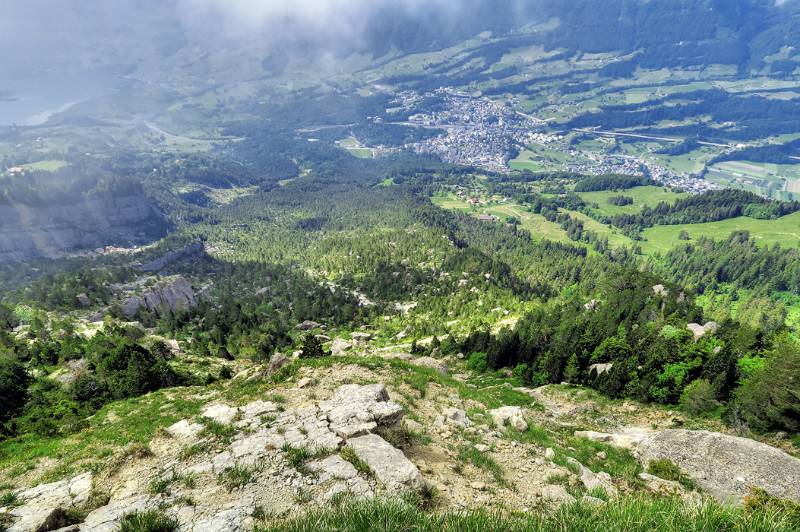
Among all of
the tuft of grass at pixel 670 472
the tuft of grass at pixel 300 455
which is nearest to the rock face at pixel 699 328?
the tuft of grass at pixel 670 472

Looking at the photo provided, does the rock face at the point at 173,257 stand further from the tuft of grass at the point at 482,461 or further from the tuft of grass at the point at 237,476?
the tuft of grass at the point at 482,461

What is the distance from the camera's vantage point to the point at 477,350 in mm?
70688

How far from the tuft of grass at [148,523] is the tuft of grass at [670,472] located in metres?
25.0

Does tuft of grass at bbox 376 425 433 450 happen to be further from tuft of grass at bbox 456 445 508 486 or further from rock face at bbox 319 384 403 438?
tuft of grass at bbox 456 445 508 486

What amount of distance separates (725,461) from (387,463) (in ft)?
75.5

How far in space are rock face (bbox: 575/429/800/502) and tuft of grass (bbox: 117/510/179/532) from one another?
26.4m

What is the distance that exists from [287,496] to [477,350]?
200 ft

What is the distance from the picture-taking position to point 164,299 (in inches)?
4700

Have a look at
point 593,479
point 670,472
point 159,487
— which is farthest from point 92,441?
point 670,472

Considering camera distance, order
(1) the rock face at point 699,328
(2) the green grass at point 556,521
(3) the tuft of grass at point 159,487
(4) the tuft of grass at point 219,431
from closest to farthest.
A: (2) the green grass at point 556,521, (3) the tuft of grass at point 159,487, (4) the tuft of grass at point 219,431, (1) the rock face at point 699,328

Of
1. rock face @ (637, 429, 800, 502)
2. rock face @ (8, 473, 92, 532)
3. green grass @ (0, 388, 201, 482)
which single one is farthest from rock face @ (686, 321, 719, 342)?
rock face @ (8, 473, 92, 532)

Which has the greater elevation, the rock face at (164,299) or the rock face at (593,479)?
the rock face at (593,479)

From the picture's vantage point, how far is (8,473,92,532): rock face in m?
12.6

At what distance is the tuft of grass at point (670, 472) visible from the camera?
2182cm
